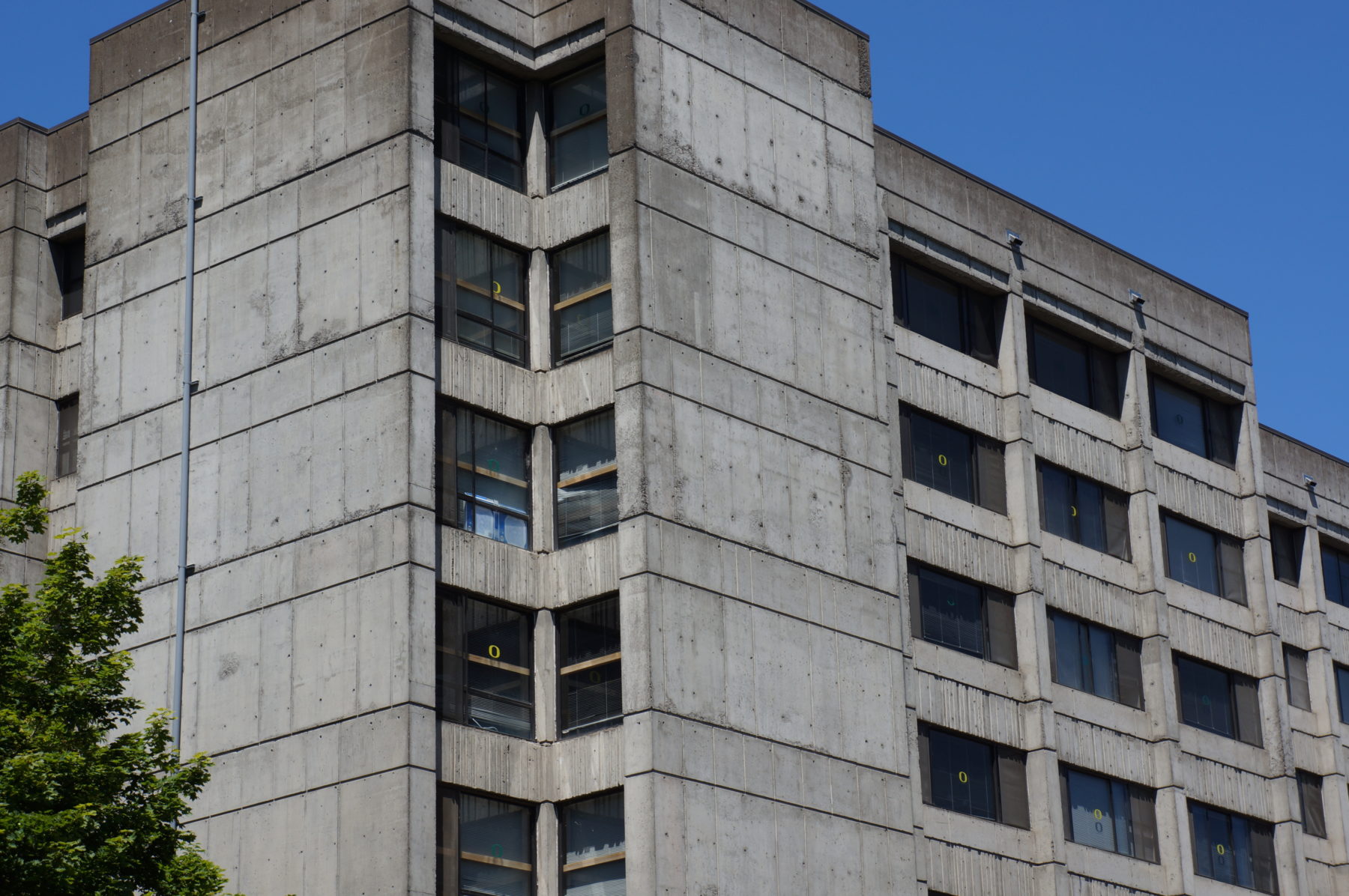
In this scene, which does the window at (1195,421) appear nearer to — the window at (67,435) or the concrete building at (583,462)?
the concrete building at (583,462)

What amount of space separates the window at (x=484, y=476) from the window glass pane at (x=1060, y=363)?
15272 millimetres

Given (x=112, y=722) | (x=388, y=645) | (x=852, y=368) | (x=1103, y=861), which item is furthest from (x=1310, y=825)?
(x=112, y=722)

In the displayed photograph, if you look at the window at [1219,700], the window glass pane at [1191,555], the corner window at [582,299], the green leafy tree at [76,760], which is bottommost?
the green leafy tree at [76,760]

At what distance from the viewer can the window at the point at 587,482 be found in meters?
41.5

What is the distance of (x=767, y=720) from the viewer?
135ft

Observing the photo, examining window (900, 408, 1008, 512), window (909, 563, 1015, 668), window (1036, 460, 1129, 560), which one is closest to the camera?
window (909, 563, 1015, 668)

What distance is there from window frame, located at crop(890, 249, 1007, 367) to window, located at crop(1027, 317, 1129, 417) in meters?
1.51

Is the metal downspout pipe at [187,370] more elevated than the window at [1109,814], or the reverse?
the metal downspout pipe at [187,370]

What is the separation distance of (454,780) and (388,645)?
2556mm

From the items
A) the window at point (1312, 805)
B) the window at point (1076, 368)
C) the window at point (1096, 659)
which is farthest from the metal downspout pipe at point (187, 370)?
the window at point (1312, 805)

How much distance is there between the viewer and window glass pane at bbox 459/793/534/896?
3897cm

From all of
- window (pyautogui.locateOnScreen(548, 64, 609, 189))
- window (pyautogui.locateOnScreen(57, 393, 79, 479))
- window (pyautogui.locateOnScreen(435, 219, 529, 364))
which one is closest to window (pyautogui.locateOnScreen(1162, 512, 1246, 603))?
window (pyautogui.locateOnScreen(548, 64, 609, 189))

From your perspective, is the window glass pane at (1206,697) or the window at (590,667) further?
the window glass pane at (1206,697)

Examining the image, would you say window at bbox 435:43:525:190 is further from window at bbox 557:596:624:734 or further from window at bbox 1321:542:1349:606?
window at bbox 1321:542:1349:606
